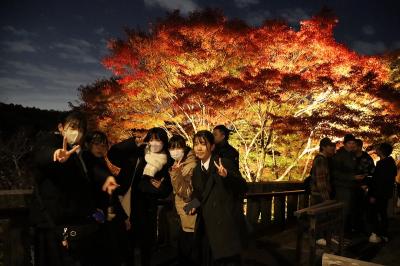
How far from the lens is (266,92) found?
9180 mm

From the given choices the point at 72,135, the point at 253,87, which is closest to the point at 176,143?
the point at 72,135

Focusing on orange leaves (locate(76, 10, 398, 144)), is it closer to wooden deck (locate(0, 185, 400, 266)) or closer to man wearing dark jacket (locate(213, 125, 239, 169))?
wooden deck (locate(0, 185, 400, 266))

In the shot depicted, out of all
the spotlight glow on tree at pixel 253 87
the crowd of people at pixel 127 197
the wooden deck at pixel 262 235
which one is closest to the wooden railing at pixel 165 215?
the wooden deck at pixel 262 235

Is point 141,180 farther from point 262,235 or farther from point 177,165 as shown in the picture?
point 262,235

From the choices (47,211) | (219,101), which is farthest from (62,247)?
(219,101)

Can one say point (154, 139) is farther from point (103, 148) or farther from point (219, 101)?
point (219, 101)

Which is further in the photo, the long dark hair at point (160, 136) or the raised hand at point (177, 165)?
the long dark hair at point (160, 136)

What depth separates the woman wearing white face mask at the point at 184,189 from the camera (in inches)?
139

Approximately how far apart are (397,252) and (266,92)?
492cm

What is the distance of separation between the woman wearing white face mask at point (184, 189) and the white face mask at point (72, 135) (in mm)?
1112

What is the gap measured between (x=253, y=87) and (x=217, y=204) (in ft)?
20.9

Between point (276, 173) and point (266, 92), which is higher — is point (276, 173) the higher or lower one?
the lower one

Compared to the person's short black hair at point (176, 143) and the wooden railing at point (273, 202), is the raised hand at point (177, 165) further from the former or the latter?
the wooden railing at point (273, 202)

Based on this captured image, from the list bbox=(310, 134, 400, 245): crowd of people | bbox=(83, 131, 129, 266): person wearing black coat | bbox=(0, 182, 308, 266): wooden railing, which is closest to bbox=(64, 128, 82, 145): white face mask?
bbox=(83, 131, 129, 266): person wearing black coat
